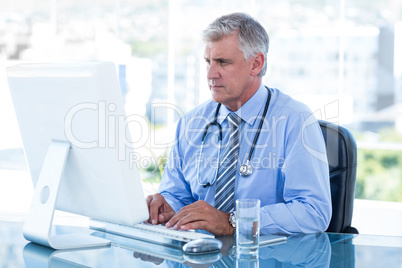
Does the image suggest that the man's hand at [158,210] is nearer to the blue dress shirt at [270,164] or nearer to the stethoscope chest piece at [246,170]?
the blue dress shirt at [270,164]

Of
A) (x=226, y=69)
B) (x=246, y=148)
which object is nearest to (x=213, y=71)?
(x=226, y=69)

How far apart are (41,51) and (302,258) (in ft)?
16.3

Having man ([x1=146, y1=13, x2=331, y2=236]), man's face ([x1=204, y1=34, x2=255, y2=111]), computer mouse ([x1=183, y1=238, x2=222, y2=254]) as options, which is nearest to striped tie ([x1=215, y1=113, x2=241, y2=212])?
man ([x1=146, y1=13, x2=331, y2=236])

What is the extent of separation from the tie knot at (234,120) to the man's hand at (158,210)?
1.41ft

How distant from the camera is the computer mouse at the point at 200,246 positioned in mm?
1396

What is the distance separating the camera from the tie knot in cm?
211

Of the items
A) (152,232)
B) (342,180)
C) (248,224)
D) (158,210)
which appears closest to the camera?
(248,224)

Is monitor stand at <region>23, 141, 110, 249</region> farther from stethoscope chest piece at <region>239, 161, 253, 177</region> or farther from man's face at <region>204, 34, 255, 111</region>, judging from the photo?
man's face at <region>204, 34, 255, 111</region>

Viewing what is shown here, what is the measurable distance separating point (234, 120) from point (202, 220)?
2.01 ft

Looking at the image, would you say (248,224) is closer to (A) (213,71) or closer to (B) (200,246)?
(B) (200,246)

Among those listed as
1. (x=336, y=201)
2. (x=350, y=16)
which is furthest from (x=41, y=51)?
(x=350, y=16)

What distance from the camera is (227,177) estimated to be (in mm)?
1994

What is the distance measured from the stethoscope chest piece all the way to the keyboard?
16.7 inches

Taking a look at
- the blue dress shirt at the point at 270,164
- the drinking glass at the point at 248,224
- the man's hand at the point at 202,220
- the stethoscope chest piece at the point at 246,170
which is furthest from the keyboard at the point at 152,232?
the stethoscope chest piece at the point at 246,170
